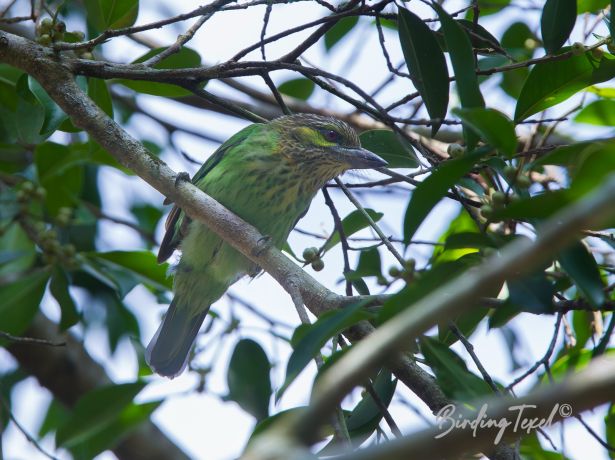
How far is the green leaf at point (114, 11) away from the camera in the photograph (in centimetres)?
304

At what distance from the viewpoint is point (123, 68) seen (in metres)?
2.77

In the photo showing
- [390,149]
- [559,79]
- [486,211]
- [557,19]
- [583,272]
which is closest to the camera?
[583,272]

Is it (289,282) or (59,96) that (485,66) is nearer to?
(289,282)

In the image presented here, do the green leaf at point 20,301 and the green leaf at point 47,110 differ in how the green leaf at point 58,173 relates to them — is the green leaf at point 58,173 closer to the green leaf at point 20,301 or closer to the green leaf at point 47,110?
the green leaf at point 20,301

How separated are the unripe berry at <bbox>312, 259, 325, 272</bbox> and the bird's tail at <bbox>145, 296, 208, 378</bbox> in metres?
1.15

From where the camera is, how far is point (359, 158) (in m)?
3.58

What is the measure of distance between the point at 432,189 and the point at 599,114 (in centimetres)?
176

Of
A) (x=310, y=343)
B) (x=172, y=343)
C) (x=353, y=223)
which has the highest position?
(x=353, y=223)

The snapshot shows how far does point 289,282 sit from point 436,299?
1.41 meters

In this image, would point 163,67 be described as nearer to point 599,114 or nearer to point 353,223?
point 353,223

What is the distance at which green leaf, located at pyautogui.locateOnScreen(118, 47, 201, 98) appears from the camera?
10.4 feet

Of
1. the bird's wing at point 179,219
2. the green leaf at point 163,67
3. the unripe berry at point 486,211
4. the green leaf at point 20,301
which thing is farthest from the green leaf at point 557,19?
the green leaf at point 20,301

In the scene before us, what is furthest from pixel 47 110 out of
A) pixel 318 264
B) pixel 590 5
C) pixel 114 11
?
pixel 590 5

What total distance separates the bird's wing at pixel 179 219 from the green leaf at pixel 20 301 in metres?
0.63
